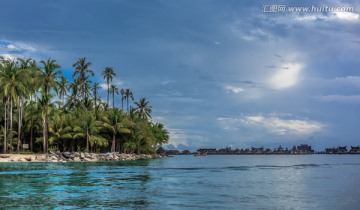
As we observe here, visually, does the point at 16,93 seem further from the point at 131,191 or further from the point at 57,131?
the point at 131,191

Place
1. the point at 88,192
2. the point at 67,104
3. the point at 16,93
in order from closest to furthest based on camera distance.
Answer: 1. the point at 88,192
2. the point at 16,93
3. the point at 67,104

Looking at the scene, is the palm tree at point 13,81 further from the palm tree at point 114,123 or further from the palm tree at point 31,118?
the palm tree at point 114,123

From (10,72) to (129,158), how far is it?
124 ft

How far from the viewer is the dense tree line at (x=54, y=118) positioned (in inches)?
3250

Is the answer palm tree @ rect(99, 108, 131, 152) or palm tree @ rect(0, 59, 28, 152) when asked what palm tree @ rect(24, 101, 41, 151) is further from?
palm tree @ rect(99, 108, 131, 152)

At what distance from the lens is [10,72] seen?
261ft

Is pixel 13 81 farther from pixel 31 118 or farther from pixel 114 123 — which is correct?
pixel 114 123

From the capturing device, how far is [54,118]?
9094cm

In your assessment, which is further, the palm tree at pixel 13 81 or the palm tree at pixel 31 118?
the palm tree at pixel 31 118

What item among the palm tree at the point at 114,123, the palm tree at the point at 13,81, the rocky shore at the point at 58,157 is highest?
the palm tree at the point at 13,81

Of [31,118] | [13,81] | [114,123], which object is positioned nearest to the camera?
[13,81]

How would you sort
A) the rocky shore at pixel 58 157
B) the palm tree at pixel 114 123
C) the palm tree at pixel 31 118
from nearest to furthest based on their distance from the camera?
1. the rocky shore at pixel 58 157
2. the palm tree at pixel 31 118
3. the palm tree at pixel 114 123

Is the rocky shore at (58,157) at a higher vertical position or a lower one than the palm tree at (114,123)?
lower

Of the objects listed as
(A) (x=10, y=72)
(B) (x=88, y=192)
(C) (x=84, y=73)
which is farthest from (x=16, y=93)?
(B) (x=88, y=192)
